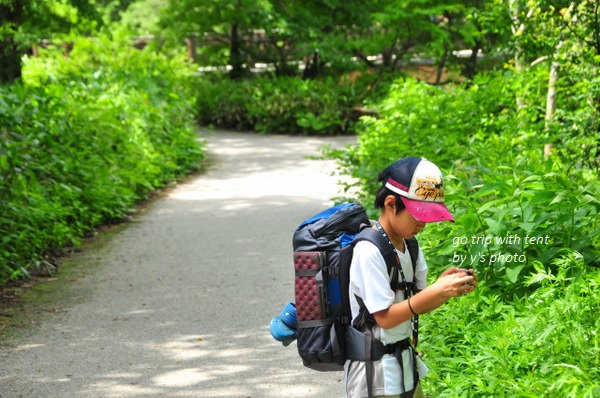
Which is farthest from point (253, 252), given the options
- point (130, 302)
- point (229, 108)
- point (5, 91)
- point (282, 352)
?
point (229, 108)

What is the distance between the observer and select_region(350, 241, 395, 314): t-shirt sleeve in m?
2.98

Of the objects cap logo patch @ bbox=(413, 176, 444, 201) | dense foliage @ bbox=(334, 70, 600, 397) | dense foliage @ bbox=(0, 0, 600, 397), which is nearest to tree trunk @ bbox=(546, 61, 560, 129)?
dense foliage @ bbox=(0, 0, 600, 397)

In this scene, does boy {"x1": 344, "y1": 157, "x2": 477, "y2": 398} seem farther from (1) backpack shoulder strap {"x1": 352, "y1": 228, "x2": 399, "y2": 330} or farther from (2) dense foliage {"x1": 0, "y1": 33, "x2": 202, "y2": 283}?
(2) dense foliage {"x1": 0, "y1": 33, "x2": 202, "y2": 283}

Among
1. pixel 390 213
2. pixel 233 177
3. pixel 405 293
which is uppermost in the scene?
pixel 390 213

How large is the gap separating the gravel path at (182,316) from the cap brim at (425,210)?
2.18 metres

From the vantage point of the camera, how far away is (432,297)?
2.88 meters

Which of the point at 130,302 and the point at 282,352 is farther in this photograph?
the point at 130,302

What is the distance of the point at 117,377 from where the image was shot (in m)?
5.29

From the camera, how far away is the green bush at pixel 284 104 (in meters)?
18.7

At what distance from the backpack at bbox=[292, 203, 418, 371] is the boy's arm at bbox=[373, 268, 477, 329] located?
5.0 inches

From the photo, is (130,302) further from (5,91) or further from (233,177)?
(233,177)

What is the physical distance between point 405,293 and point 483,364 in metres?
1.14

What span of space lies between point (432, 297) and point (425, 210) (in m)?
0.32

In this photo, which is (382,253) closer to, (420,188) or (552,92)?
(420,188)
